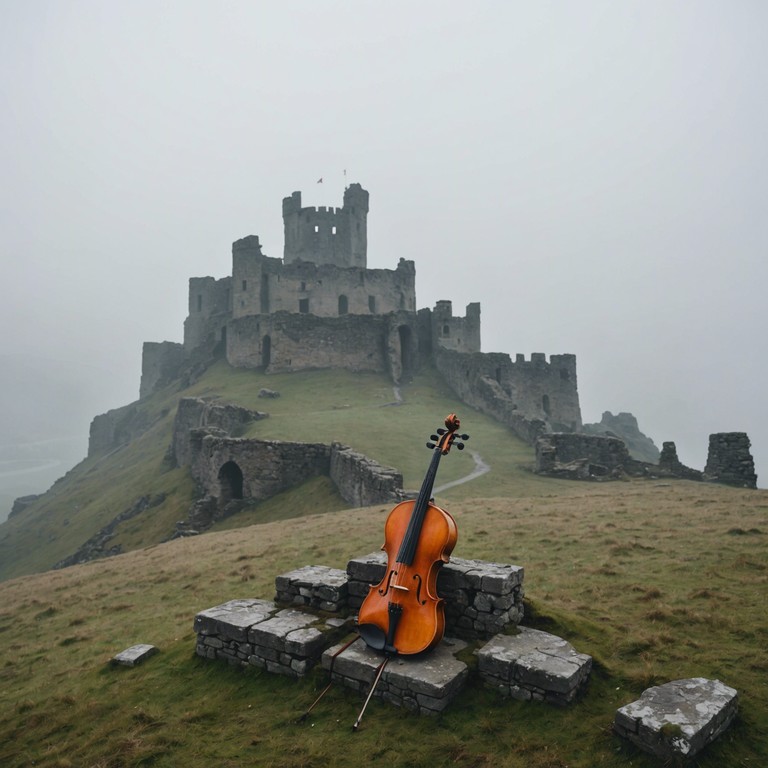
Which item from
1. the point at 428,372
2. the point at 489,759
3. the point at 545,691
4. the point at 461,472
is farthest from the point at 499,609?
the point at 428,372

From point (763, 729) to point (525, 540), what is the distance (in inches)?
305

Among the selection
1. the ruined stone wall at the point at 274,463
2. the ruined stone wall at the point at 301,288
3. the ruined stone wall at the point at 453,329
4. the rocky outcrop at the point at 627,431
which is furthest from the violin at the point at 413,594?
the rocky outcrop at the point at 627,431

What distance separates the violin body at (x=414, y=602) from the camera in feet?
22.2

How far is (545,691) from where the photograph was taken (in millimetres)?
6133

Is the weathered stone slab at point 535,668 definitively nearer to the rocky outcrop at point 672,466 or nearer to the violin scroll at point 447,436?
the violin scroll at point 447,436

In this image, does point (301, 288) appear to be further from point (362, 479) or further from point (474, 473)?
point (362, 479)

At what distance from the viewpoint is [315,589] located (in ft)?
28.4

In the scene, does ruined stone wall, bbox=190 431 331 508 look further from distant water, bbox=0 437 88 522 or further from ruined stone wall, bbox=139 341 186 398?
distant water, bbox=0 437 88 522

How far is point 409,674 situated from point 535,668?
54.0 inches

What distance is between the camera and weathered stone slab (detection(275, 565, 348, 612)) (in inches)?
333

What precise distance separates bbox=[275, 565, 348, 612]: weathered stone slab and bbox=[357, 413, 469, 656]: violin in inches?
53.1

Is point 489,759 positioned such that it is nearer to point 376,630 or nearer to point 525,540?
point 376,630

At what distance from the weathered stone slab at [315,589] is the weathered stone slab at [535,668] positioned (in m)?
2.37

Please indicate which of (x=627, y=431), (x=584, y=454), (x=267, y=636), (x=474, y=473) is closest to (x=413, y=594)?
(x=267, y=636)
